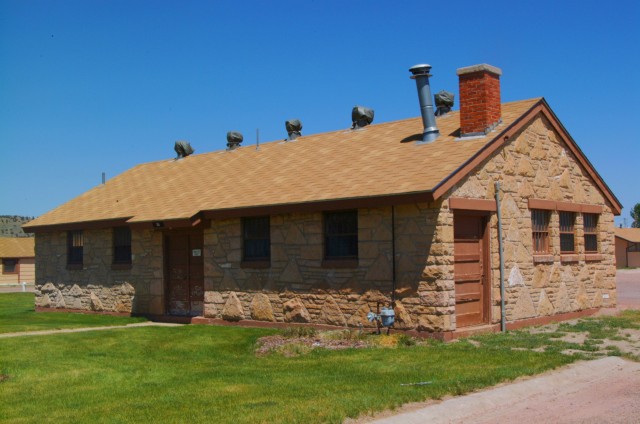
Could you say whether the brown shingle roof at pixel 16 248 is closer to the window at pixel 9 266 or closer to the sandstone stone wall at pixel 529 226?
→ the window at pixel 9 266

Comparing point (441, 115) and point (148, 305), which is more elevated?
point (441, 115)

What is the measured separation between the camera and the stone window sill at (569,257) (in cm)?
1780

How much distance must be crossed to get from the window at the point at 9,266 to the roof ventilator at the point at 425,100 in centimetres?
4702

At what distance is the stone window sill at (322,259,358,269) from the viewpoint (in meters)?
15.1

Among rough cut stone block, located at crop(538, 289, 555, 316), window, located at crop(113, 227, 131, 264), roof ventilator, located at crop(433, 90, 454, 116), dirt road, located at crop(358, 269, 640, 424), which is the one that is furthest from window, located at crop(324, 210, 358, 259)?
window, located at crop(113, 227, 131, 264)

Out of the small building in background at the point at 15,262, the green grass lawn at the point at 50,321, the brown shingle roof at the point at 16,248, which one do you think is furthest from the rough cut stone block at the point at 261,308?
the brown shingle roof at the point at 16,248

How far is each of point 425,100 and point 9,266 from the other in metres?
47.6

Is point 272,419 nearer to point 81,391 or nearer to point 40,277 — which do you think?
point 81,391

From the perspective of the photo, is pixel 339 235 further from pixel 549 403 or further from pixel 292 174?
pixel 549 403

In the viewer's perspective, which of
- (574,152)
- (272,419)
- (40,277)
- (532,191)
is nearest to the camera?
(272,419)

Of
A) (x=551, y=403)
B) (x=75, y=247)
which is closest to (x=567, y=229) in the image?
(x=551, y=403)

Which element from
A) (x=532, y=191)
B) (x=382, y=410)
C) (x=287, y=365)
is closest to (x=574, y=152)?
(x=532, y=191)

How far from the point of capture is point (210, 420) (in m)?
7.85

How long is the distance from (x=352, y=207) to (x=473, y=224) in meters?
2.55
